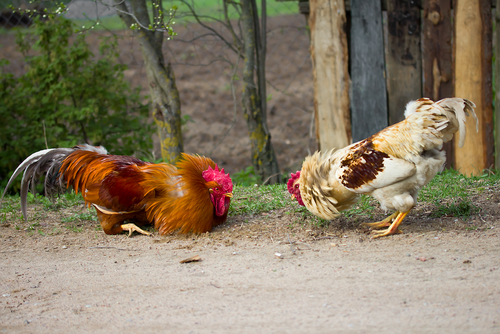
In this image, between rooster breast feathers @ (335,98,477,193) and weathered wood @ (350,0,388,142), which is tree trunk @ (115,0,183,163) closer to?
weathered wood @ (350,0,388,142)

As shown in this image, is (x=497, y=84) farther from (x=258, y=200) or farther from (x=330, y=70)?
(x=258, y=200)

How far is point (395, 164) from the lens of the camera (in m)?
3.36

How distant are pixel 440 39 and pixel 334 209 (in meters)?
3.10

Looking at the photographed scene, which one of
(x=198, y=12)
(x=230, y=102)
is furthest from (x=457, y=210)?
(x=230, y=102)

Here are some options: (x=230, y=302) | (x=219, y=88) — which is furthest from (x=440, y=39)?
(x=219, y=88)

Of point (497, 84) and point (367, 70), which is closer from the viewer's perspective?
point (497, 84)

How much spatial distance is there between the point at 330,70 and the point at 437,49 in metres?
1.31

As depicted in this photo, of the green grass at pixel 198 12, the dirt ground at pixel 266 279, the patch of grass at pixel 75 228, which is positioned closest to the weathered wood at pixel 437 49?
the dirt ground at pixel 266 279

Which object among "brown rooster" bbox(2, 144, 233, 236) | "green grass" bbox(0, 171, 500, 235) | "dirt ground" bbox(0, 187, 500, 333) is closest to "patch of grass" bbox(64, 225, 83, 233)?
"green grass" bbox(0, 171, 500, 235)

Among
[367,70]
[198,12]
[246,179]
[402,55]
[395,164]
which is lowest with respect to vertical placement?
[246,179]

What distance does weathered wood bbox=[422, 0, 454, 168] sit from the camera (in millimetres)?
5367

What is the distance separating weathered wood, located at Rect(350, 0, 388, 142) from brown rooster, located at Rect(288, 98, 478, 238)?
2125 millimetres

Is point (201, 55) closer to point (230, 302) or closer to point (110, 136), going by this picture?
point (110, 136)

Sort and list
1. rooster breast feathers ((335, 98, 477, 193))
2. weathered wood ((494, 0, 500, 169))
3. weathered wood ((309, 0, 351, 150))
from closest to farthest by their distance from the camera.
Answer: rooster breast feathers ((335, 98, 477, 193))
weathered wood ((494, 0, 500, 169))
weathered wood ((309, 0, 351, 150))
